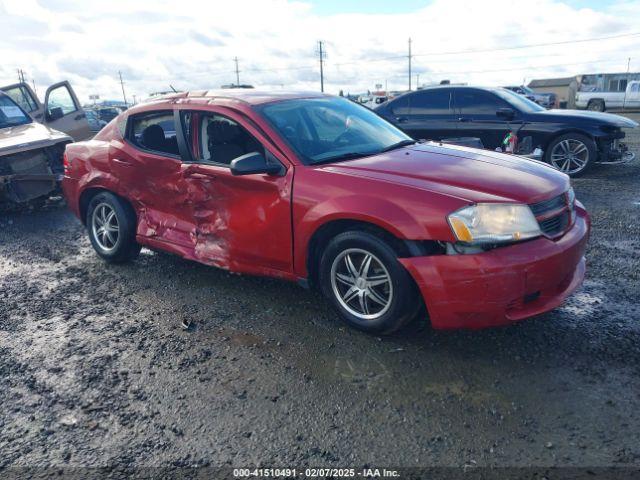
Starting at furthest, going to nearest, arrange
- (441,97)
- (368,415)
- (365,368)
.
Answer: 1. (441,97)
2. (365,368)
3. (368,415)

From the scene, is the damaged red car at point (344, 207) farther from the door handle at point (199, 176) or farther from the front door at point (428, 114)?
the front door at point (428, 114)

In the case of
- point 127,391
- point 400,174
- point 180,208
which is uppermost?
point 400,174

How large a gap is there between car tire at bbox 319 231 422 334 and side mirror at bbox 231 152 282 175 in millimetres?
681

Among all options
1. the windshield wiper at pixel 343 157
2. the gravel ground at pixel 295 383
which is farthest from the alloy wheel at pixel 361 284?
the windshield wiper at pixel 343 157

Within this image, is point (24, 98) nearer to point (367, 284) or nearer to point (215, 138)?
point (215, 138)

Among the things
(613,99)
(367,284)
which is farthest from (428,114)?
(613,99)

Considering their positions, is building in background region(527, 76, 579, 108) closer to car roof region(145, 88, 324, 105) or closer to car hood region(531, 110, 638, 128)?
car hood region(531, 110, 638, 128)

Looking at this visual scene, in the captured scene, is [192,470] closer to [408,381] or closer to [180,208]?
[408,381]

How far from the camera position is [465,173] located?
3.29 m

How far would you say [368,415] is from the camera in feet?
8.59

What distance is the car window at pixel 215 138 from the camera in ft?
13.1

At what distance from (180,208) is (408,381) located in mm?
2472

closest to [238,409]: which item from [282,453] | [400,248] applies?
[282,453]

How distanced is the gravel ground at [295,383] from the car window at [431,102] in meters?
5.52
